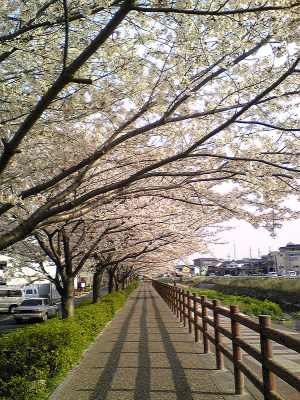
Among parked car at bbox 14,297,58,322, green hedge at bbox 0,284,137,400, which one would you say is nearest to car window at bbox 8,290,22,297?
parked car at bbox 14,297,58,322

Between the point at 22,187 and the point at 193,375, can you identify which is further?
the point at 22,187

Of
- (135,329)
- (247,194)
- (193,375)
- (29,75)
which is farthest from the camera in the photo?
(135,329)

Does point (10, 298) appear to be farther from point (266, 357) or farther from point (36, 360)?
point (266, 357)

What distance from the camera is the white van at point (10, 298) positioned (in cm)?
3328

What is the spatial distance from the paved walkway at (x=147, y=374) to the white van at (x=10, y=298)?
23727 millimetres

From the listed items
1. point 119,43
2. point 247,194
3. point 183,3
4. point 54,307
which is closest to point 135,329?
point 247,194

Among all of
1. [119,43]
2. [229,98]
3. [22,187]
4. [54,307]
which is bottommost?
[54,307]

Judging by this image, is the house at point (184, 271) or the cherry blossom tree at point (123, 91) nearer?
the cherry blossom tree at point (123, 91)

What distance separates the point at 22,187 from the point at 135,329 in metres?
6.53

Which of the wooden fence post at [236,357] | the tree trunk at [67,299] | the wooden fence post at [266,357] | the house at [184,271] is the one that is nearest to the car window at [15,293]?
the house at [184,271]

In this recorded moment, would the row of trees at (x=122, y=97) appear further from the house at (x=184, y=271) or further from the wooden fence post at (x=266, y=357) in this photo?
the house at (x=184, y=271)

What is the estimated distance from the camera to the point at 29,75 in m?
6.40

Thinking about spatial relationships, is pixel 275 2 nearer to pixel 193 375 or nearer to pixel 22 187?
pixel 193 375

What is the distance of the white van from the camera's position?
109 ft
